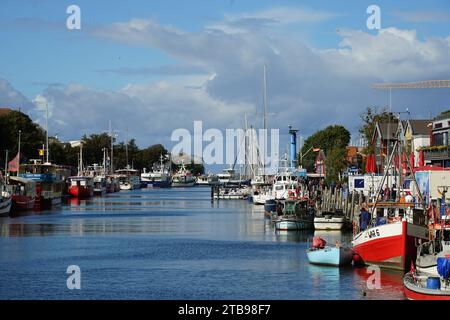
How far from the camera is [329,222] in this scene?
290 ft

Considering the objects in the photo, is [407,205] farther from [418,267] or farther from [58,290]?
[58,290]

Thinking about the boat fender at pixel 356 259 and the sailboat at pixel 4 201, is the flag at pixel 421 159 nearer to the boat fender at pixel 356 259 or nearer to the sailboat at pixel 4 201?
the boat fender at pixel 356 259

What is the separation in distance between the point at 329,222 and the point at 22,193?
2445 inches

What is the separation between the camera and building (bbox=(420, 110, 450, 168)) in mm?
100938

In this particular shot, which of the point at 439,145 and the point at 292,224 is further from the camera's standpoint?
the point at 439,145

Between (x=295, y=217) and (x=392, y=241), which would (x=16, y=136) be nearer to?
(x=295, y=217)

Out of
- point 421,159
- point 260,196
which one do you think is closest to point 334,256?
point 421,159

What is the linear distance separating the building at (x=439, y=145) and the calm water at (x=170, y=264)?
20.7m

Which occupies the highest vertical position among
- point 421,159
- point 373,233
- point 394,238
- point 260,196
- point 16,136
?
point 16,136

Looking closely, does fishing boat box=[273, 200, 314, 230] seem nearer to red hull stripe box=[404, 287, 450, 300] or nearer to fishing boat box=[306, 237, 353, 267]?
fishing boat box=[306, 237, 353, 267]

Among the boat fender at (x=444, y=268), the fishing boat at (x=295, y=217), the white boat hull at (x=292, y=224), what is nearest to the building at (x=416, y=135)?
the fishing boat at (x=295, y=217)

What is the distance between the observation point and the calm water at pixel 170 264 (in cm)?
5081

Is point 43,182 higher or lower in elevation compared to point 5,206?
higher

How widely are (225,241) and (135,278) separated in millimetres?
27738
